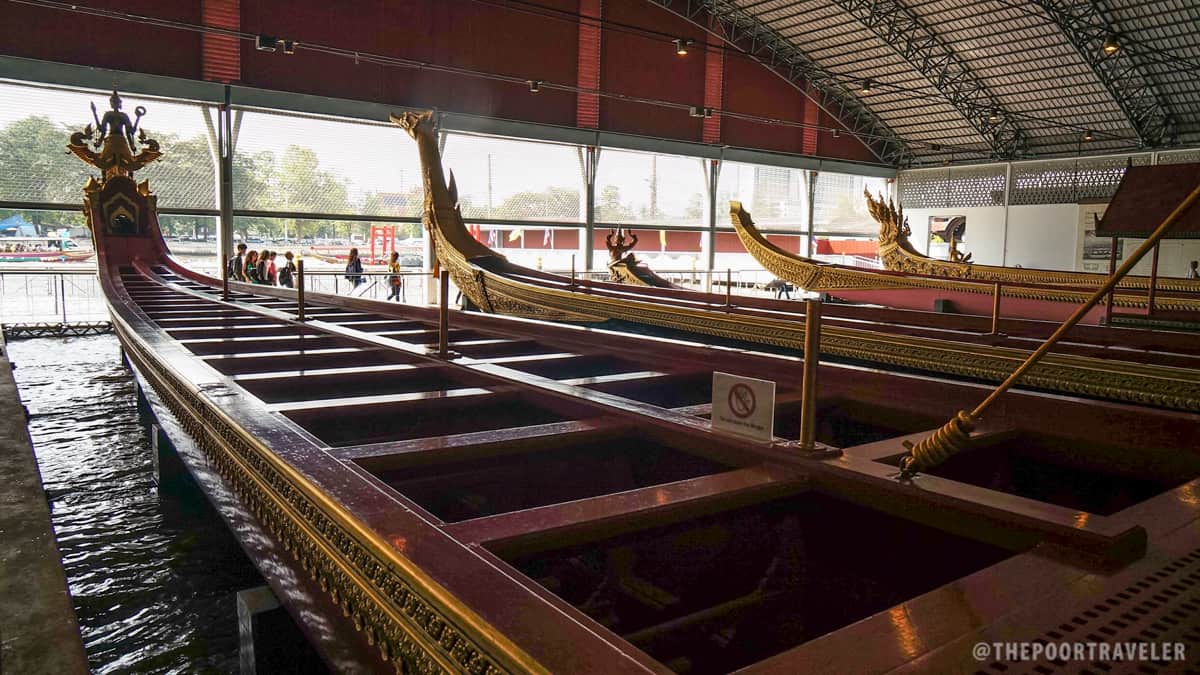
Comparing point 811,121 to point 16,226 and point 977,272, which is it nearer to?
point 977,272

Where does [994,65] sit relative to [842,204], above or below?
above

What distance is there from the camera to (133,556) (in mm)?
2316

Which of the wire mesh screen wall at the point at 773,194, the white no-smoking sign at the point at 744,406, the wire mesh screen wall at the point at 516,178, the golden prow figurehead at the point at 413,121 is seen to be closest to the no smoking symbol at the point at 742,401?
the white no-smoking sign at the point at 744,406

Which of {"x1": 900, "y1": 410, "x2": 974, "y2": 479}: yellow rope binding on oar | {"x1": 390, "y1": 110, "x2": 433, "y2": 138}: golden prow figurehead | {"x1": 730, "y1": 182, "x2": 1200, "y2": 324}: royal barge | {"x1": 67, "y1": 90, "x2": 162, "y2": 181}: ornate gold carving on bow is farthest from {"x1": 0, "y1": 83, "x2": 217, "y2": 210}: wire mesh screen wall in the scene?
{"x1": 900, "y1": 410, "x2": 974, "y2": 479}: yellow rope binding on oar

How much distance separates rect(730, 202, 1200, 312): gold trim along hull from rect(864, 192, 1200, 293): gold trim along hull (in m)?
0.01

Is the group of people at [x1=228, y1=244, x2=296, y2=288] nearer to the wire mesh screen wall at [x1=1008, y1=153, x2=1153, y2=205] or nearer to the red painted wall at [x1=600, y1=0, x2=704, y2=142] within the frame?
the red painted wall at [x1=600, y1=0, x2=704, y2=142]

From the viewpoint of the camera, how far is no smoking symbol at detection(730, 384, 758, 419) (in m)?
1.49

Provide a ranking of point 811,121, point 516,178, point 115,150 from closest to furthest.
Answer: point 115,150 < point 516,178 < point 811,121

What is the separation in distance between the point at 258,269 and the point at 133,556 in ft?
29.8

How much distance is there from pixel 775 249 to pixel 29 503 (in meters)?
7.38

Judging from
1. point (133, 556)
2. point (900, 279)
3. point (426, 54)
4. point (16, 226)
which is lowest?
point (133, 556)

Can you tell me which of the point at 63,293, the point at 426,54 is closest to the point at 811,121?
the point at 426,54

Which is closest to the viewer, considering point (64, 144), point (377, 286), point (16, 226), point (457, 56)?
point (16, 226)

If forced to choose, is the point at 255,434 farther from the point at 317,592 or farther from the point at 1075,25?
the point at 1075,25
